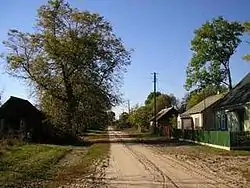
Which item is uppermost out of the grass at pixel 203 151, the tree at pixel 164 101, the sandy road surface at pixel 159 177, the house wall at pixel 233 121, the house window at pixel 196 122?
the tree at pixel 164 101

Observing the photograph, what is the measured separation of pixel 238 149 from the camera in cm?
3100

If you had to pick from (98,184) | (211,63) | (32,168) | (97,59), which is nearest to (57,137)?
(97,59)

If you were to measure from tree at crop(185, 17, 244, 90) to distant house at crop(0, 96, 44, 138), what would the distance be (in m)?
22.8

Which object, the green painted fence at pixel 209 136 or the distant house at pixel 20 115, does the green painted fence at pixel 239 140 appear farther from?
the distant house at pixel 20 115

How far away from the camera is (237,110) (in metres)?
39.0

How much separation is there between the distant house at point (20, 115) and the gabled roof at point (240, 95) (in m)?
19.6

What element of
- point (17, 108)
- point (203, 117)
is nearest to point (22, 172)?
point (17, 108)

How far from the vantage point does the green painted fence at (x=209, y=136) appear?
32.6 metres

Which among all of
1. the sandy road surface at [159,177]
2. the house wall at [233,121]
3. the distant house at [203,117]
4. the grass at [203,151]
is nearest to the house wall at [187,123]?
the distant house at [203,117]

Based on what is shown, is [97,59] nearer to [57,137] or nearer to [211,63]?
[57,137]

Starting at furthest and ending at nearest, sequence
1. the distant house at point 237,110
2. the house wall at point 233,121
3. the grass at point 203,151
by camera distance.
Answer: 1. the house wall at point 233,121
2. the distant house at point 237,110
3. the grass at point 203,151

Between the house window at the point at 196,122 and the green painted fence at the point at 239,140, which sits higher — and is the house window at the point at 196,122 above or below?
above

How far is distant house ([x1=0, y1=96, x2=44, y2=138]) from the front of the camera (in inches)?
1884

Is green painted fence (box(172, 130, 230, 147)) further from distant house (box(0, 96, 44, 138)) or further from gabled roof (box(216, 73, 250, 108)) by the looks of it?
distant house (box(0, 96, 44, 138))
